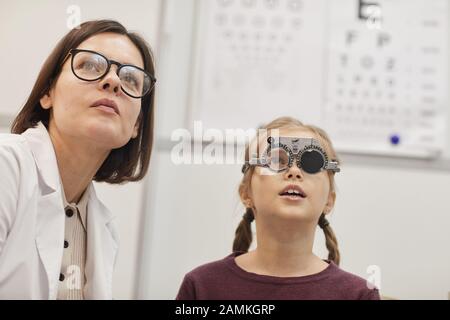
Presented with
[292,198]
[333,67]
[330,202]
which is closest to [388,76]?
[333,67]

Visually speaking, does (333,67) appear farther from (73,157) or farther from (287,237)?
(73,157)

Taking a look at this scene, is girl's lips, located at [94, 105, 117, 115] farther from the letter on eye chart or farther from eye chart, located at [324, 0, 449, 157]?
eye chart, located at [324, 0, 449, 157]

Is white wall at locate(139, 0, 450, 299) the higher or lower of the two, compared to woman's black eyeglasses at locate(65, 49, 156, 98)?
lower

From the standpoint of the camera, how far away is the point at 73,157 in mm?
881

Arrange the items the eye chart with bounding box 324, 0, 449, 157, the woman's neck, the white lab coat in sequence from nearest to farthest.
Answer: the white lab coat → the woman's neck → the eye chart with bounding box 324, 0, 449, 157

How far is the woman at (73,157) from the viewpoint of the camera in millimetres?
758

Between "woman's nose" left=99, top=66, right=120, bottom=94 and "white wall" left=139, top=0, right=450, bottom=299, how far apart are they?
299 mm

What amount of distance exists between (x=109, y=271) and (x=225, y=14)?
0.75m

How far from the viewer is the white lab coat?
2.46 feet

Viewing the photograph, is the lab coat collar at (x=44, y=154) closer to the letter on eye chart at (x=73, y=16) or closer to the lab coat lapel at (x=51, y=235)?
the lab coat lapel at (x=51, y=235)

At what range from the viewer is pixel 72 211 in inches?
36.2

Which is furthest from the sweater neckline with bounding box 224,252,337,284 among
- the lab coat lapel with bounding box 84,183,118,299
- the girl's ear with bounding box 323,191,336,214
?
the lab coat lapel with bounding box 84,183,118,299

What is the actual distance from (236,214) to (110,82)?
431 millimetres

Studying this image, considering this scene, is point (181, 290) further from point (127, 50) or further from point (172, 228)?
point (127, 50)
